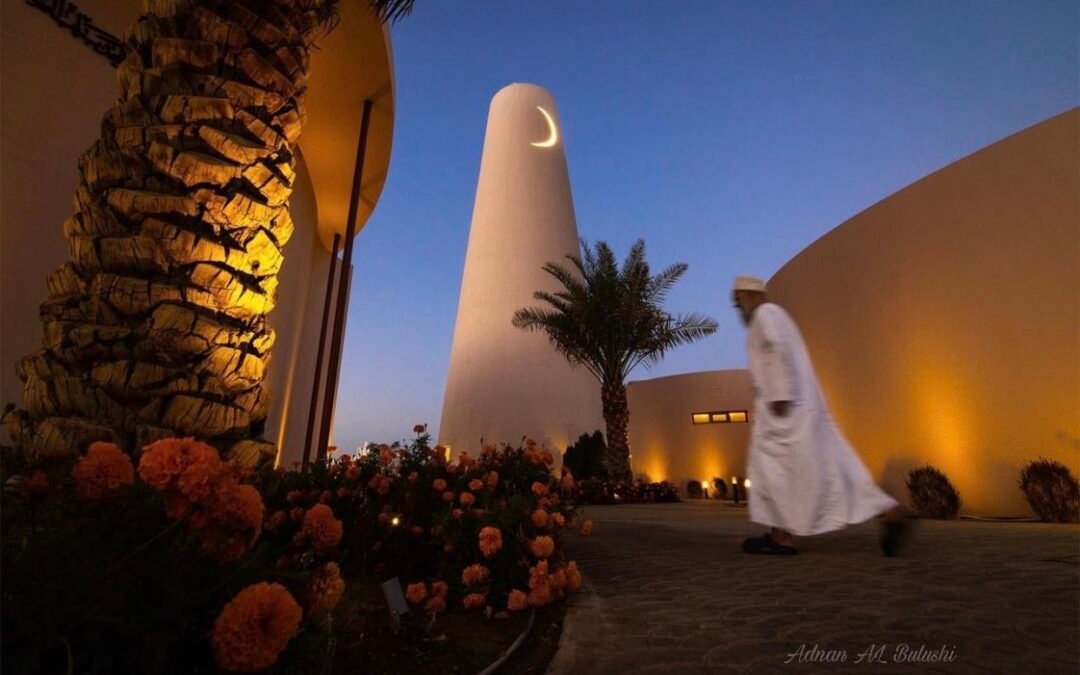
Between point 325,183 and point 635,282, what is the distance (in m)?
7.86

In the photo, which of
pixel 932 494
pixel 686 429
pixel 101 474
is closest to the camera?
pixel 101 474

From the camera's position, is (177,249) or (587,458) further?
(587,458)

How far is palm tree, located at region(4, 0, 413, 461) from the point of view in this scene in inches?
70.6

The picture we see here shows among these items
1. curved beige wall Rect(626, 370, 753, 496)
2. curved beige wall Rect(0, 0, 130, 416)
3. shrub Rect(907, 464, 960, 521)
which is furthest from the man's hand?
curved beige wall Rect(626, 370, 753, 496)

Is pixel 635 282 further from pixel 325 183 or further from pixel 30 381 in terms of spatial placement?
pixel 30 381

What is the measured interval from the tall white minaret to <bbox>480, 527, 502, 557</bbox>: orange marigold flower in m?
12.9

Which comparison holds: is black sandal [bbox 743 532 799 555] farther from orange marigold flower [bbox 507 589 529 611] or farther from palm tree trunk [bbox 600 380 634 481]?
palm tree trunk [bbox 600 380 634 481]

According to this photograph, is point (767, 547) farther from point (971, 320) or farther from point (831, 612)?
point (971, 320)

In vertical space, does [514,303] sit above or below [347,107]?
above

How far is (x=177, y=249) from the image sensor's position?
1.96 m

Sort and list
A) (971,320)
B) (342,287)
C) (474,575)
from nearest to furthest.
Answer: (474,575), (342,287), (971,320)

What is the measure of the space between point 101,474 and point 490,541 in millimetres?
1530

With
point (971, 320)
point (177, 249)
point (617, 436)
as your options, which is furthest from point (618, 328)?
point (177, 249)

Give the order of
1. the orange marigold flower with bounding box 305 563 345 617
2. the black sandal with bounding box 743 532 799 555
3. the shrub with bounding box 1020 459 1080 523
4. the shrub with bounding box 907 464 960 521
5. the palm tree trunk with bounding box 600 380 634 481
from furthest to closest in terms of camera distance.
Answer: the palm tree trunk with bounding box 600 380 634 481 < the shrub with bounding box 907 464 960 521 < the shrub with bounding box 1020 459 1080 523 < the black sandal with bounding box 743 532 799 555 < the orange marigold flower with bounding box 305 563 345 617
